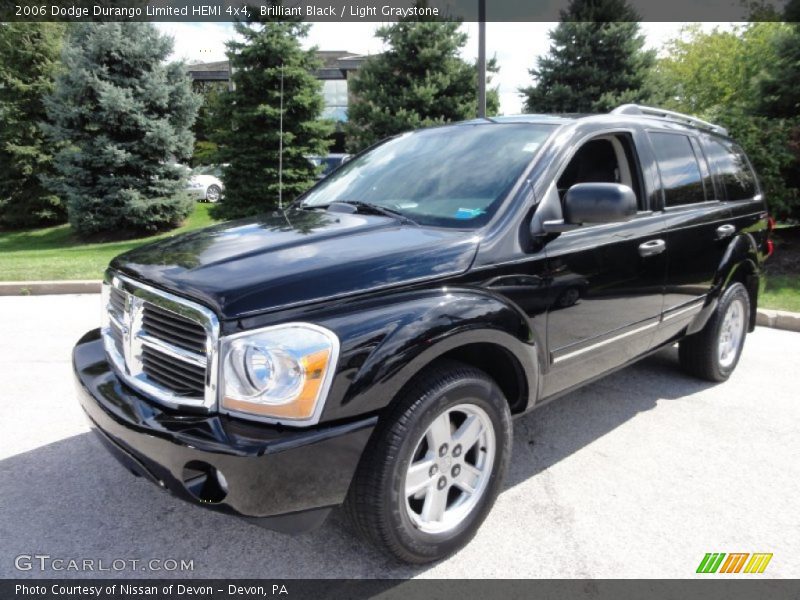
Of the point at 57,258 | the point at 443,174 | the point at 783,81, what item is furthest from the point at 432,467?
the point at 783,81

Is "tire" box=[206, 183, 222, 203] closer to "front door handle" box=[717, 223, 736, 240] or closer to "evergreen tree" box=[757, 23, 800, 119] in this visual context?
"evergreen tree" box=[757, 23, 800, 119]

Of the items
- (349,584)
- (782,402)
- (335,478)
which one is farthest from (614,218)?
(782,402)

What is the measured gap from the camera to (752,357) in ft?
17.8

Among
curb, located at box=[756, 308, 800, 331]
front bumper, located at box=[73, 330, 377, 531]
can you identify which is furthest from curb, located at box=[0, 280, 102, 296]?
curb, located at box=[756, 308, 800, 331]

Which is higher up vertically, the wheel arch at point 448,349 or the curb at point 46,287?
the wheel arch at point 448,349

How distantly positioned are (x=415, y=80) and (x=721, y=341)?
38.9ft

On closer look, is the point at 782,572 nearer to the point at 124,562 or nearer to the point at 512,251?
the point at 512,251

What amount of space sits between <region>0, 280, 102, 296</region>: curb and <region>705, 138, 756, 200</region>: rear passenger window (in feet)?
24.2

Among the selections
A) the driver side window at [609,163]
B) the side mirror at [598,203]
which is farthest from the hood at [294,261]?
the driver side window at [609,163]

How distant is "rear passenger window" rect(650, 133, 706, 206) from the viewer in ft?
12.3

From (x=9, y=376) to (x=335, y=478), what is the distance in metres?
3.82

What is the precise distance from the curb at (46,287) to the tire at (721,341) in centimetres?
720

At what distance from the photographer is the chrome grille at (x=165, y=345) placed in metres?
2.12

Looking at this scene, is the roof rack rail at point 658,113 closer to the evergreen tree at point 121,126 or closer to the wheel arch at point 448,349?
the wheel arch at point 448,349
